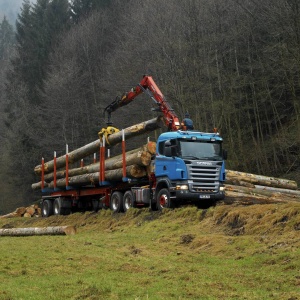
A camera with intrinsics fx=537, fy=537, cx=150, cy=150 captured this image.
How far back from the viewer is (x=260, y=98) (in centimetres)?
3550

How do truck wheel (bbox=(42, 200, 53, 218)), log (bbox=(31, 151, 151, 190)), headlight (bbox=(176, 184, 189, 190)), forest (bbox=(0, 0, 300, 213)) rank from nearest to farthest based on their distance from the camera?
headlight (bbox=(176, 184, 189, 190)) < log (bbox=(31, 151, 151, 190)) < truck wheel (bbox=(42, 200, 53, 218)) < forest (bbox=(0, 0, 300, 213))

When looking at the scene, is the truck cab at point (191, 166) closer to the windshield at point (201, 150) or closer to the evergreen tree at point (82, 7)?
the windshield at point (201, 150)

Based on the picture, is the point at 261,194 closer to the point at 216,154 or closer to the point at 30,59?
the point at 216,154

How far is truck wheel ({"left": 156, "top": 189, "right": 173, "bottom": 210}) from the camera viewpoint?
63.9ft

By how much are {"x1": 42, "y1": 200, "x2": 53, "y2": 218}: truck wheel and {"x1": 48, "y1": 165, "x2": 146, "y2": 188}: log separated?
934 mm

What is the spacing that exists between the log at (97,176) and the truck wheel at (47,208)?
3.06ft

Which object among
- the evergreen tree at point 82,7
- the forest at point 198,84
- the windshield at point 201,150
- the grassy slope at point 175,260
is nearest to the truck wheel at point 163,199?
the grassy slope at point 175,260

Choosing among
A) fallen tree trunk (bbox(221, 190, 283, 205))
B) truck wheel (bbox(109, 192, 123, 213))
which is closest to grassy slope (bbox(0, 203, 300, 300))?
fallen tree trunk (bbox(221, 190, 283, 205))

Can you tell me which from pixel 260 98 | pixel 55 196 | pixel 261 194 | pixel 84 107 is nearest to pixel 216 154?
pixel 261 194

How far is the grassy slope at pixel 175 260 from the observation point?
8.52 meters

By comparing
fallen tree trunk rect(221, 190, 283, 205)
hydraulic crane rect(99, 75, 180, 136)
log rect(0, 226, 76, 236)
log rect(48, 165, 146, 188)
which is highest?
hydraulic crane rect(99, 75, 180, 136)

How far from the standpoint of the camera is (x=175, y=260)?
1185cm

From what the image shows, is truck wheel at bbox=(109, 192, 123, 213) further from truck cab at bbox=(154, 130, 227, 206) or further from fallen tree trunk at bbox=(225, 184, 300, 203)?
fallen tree trunk at bbox=(225, 184, 300, 203)

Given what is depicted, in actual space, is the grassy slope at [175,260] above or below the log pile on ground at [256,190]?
below
